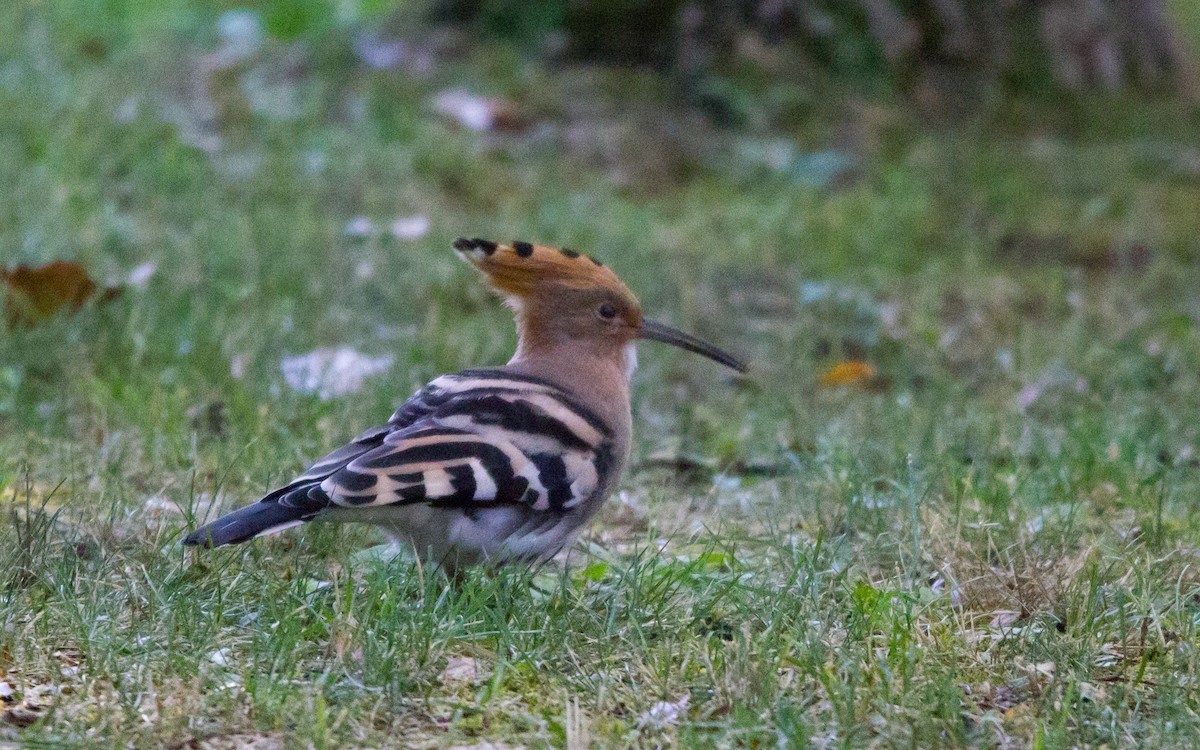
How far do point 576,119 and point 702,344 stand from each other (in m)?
3.89

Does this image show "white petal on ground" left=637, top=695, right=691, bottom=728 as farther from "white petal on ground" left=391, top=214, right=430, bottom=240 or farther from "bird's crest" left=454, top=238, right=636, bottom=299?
"white petal on ground" left=391, top=214, right=430, bottom=240

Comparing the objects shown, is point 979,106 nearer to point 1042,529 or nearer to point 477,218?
point 477,218

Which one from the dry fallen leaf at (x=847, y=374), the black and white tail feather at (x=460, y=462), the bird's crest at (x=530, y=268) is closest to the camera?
the black and white tail feather at (x=460, y=462)

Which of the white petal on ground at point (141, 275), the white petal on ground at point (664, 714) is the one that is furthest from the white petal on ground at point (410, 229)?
the white petal on ground at point (664, 714)

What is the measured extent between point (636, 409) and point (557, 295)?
45.5 inches

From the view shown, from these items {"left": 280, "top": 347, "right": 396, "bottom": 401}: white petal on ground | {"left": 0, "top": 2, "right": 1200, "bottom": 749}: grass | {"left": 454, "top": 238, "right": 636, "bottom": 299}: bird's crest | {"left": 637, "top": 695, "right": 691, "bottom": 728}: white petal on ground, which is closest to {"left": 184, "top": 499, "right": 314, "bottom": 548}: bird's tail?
{"left": 0, "top": 2, "right": 1200, "bottom": 749}: grass

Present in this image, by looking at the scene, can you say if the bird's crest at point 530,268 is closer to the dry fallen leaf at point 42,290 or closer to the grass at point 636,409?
the grass at point 636,409

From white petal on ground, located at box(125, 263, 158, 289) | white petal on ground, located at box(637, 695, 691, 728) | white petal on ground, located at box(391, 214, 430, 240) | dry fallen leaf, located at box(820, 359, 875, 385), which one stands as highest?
white petal on ground, located at box(125, 263, 158, 289)

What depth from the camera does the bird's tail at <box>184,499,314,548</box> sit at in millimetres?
2861

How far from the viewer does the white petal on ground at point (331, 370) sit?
4.64 m

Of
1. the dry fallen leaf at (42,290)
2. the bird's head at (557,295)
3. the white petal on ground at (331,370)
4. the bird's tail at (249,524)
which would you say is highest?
the bird's head at (557,295)

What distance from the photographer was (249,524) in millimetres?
2885

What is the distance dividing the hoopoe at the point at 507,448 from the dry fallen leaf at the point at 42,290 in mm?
1723

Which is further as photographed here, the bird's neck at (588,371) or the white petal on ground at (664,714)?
the bird's neck at (588,371)
